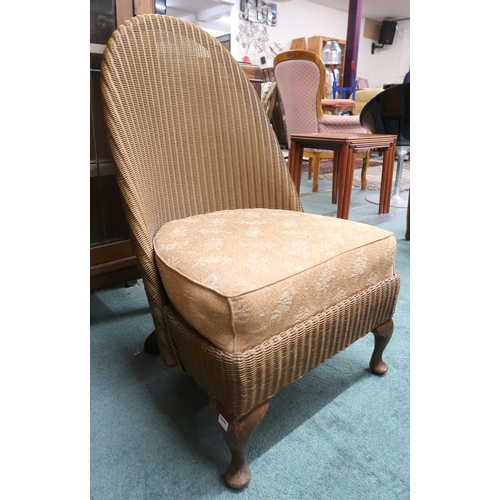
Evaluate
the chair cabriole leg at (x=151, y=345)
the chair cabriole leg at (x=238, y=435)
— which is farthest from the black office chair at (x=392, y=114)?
Answer: the chair cabriole leg at (x=238, y=435)

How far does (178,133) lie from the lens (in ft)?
3.68

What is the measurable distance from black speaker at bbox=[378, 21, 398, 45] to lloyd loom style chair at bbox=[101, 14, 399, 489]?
1064 cm

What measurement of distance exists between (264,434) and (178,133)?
31.5 inches

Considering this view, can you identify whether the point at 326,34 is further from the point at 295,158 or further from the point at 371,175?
the point at 295,158

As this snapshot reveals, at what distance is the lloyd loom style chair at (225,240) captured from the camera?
0.73 metres

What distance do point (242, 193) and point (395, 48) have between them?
11154 millimetres

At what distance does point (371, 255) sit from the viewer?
91 centimetres

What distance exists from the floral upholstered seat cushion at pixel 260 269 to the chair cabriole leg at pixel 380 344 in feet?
0.50

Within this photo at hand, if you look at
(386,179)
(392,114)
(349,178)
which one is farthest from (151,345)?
(392,114)

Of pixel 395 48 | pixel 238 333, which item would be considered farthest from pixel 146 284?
pixel 395 48

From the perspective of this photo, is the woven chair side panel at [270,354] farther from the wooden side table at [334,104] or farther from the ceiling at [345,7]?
the ceiling at [345,7]

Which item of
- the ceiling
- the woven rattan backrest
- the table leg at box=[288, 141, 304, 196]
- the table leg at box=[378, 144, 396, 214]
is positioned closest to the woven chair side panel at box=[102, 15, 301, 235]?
the woven rattan backrest

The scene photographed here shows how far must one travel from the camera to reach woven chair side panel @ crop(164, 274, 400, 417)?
72cm
